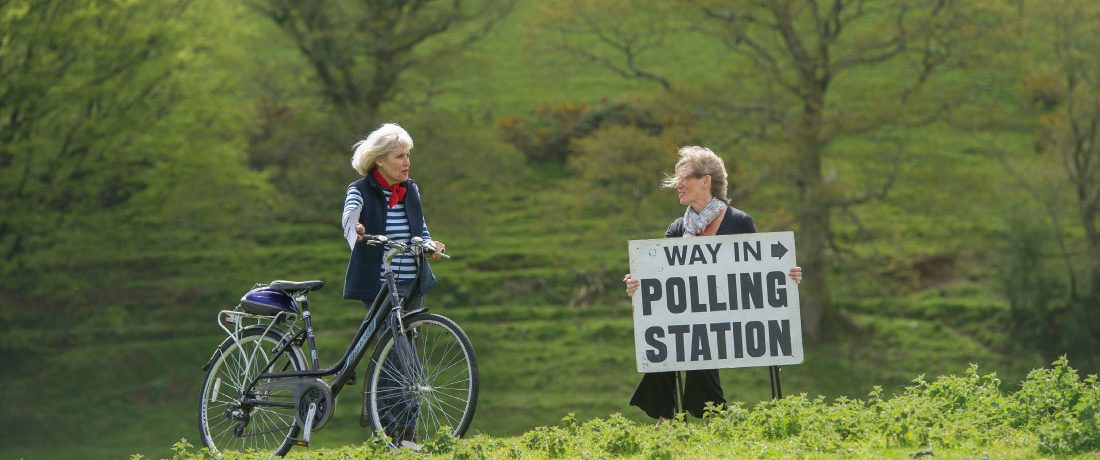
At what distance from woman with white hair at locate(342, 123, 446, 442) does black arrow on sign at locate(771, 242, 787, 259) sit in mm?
2360

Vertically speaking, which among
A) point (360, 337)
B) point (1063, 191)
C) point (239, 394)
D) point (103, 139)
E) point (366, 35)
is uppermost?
point (366, 35)

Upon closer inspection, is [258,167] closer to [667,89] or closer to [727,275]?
[667,89]

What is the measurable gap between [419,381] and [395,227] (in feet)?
3.89

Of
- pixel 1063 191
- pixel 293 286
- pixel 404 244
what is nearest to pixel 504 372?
pixel 1063 191

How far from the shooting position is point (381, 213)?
8.84 metres

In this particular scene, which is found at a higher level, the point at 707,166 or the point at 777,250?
the point at 707,166

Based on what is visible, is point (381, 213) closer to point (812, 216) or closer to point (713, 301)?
point (713, 301)

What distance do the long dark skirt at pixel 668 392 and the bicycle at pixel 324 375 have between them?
1.50 meters

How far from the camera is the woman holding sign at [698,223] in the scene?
934 centimetres

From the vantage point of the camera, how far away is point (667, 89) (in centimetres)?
3306

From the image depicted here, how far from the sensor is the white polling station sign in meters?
9.12

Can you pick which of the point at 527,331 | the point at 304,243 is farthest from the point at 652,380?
the point at 304,243

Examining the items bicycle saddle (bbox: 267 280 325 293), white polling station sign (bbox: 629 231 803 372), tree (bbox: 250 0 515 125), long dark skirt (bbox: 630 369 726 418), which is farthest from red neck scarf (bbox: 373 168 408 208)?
tree (bbox: 250 0 515 125)

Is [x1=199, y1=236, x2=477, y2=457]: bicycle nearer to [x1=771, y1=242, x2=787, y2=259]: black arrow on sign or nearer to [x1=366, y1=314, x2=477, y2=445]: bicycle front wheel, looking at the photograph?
[x1=366, y1=314, x2=477, y2=445]: bicycle front wheel
